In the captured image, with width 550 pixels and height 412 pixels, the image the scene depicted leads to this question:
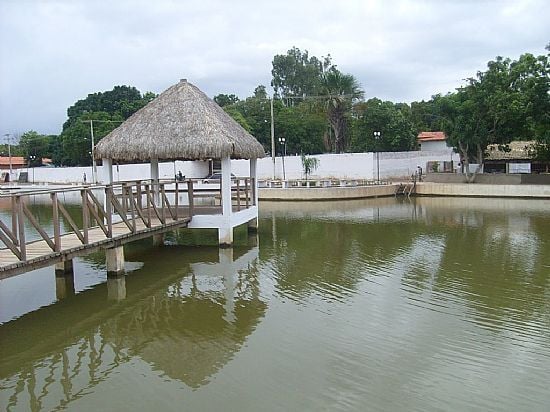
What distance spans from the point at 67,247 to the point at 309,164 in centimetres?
2924

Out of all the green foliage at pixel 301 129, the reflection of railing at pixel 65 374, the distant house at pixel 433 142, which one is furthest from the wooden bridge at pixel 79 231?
the distant house at pixel 433 142

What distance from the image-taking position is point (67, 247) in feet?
31.1

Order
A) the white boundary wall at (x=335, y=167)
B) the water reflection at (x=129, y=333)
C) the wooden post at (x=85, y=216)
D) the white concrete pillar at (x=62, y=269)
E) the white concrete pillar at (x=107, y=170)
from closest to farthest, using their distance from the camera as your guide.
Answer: the water reflection at (x=129, y=333)
the wooden post at (x=85, y=216)
the white concrete pillar at (x=62, y=269)
the white concrete pillar at (x=107, y=170)
the white boundary wall at (x=335, y=167)

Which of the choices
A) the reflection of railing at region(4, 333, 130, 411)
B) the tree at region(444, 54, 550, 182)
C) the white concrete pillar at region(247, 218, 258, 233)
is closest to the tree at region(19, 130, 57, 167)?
the tree at region(444, 54, 550, 182)

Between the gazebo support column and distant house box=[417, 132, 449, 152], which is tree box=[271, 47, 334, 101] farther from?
the gazebo support column

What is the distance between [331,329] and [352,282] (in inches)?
114

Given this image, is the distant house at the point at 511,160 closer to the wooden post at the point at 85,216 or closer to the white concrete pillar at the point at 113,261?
the white concrete pillar at the point at 113,261

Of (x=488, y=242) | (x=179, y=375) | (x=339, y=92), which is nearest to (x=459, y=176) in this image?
(x=339, y=92)

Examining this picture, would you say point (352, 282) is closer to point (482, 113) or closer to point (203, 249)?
point (203, 249)

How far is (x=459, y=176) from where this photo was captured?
34.0 meters

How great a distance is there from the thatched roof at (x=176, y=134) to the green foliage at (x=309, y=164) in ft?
75.3

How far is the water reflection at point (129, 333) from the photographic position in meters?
6.40

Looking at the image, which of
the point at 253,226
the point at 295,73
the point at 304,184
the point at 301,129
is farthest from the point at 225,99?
the point at 253,226

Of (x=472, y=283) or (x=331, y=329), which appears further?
(x=472, y=283)
